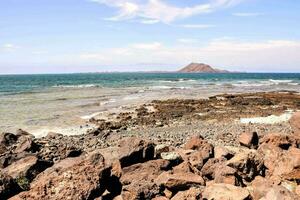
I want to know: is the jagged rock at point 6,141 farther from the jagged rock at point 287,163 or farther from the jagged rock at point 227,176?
the jagged rock at point 287,163

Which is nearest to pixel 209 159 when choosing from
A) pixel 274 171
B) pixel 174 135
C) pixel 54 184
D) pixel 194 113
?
pixel 274 171

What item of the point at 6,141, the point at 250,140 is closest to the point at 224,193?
the point at 250,140

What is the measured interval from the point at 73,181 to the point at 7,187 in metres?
1.90

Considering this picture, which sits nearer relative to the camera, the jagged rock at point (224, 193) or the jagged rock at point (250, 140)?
the jagged rock at point (224, 193)

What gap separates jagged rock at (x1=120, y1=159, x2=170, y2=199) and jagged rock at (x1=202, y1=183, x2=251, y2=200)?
4.39 feet

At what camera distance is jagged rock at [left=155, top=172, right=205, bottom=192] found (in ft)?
37.6

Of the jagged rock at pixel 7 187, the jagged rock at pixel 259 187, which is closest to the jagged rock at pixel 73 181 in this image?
the jagged rock at pixel 7 187

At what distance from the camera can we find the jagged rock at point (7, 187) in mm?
11180

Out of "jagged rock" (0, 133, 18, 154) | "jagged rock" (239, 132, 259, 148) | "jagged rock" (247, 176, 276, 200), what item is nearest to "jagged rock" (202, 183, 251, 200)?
A: "jagged rock" (247, 176, 276, 200)

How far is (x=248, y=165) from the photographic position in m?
13.0

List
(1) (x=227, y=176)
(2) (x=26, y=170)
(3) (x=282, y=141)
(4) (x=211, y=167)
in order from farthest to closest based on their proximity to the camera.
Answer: (3) (x=282, y=141), (4) (x=211, y=167), (2) (x=26, y=170), (1) (x=227, y=176)

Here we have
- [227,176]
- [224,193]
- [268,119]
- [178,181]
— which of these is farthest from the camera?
[268,119]

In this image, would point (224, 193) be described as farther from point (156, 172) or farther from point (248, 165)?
point (248, 165)

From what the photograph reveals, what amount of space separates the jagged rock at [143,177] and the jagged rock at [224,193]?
1338 mm
